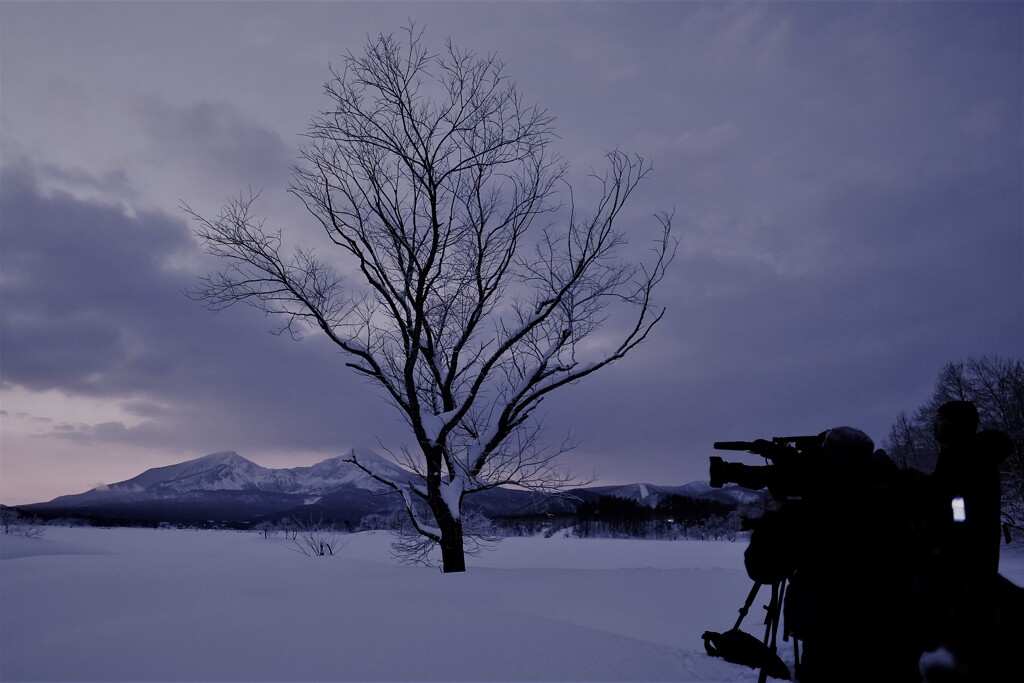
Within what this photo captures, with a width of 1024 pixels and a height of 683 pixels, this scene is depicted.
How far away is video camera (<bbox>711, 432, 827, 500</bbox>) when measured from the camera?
2.58m

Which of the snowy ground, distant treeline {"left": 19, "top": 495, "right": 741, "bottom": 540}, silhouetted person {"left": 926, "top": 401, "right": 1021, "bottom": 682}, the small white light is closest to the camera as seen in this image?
silhouetted person {"left": 926, "top": 401, "right": 1021, "bottom": 682}

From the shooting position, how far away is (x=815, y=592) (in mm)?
2465

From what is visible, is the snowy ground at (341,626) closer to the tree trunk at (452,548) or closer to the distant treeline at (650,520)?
the tree trunk at (452,548)

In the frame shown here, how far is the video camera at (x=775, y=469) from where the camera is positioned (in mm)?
2584

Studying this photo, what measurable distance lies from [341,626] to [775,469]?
10.9 feet

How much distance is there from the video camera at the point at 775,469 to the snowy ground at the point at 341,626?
63.7 inches

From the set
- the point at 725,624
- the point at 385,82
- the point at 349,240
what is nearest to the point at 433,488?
the point at 349,240

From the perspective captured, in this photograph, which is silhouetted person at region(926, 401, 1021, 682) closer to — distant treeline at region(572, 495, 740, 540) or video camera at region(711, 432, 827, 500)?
video camera at region(711, 432, 827, 500)

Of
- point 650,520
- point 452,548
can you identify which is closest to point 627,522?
point 650,520

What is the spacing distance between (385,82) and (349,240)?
2.63m

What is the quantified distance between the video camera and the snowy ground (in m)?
1.62

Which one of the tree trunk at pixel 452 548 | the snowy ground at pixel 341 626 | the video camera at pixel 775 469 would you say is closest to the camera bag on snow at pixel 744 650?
the snowy ground at pixel 341 626

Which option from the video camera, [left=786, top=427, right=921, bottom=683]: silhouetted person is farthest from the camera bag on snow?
the video camera

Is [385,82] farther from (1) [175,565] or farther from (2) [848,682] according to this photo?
(2) [848,682]
